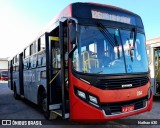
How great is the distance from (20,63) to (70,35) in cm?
753

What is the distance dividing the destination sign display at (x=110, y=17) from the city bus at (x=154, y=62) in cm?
502

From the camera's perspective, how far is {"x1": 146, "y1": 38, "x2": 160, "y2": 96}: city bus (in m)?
11.1

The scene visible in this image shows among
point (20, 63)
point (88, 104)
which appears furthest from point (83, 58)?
point (20, 63)

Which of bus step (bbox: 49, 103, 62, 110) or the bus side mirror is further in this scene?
bus step (bbox: 49, 103, 62, 110)

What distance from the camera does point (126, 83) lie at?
584 centimetres

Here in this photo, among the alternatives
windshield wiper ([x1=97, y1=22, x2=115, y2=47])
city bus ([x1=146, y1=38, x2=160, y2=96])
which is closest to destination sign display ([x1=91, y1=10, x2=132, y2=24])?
windshield wiper ([x1=97, y1=22, x2=115, y2=47])

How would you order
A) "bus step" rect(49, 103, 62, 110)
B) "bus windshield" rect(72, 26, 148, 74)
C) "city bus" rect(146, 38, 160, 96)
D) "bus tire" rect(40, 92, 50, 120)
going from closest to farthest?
"bus windshield" rect(72, 26, 148, 74) < "bus step" rect(49, 103, 62, 110) < "bus tire" rect(40, 92, 50, 120) < "city bus" rect(146, 38, 160, 96)

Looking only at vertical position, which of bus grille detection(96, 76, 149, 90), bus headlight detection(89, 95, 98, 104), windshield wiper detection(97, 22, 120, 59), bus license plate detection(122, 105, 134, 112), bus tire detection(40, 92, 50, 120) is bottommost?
bus tire detection(40, 92, 50, 120)

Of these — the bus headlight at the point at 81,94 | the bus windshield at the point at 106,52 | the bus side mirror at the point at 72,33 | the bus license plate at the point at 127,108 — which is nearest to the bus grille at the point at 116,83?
the bus windshield at the point at 106,52

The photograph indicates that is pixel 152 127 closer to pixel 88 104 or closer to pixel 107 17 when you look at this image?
pixel 88 104

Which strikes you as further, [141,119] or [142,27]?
[141,119]

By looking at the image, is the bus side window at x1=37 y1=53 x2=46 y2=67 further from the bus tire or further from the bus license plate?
the bus license plate

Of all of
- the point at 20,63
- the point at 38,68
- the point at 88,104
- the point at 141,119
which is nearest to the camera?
the point at 88,104

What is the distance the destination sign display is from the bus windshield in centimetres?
30
